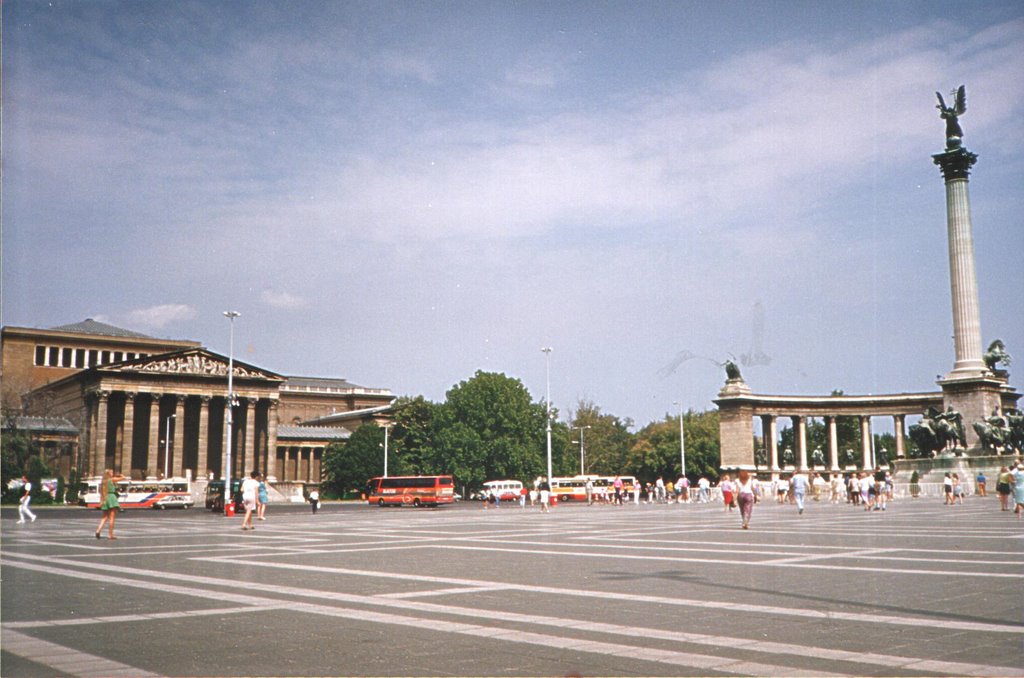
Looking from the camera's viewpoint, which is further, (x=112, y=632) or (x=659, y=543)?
(x=659, y=543)

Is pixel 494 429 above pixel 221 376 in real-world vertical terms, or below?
below

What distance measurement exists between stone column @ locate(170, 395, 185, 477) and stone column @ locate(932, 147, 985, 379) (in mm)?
76688

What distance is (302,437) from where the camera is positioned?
390 feet

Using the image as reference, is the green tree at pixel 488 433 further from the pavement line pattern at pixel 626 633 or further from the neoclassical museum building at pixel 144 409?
the pavement line pattern at pixel 626 633

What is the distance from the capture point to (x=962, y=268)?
57188 mm

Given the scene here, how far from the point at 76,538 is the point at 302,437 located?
94702 mm

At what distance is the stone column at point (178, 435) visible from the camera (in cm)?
10062

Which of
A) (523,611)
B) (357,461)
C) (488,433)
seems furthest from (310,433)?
(523,611)

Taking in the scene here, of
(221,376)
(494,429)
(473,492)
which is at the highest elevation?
(221,376)

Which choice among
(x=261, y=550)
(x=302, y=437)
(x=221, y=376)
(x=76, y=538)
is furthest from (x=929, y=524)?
(x=302, y=437)

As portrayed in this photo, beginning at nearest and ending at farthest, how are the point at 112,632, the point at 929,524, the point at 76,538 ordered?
the point at 112,632 → the point at 76,538 → the point at 929,524

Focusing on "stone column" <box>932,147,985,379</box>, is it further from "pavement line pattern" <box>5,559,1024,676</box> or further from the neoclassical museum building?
the neoclassical museum building

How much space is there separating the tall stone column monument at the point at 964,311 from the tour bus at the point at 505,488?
41638 millimetres

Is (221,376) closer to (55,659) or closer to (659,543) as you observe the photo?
(659,543)
